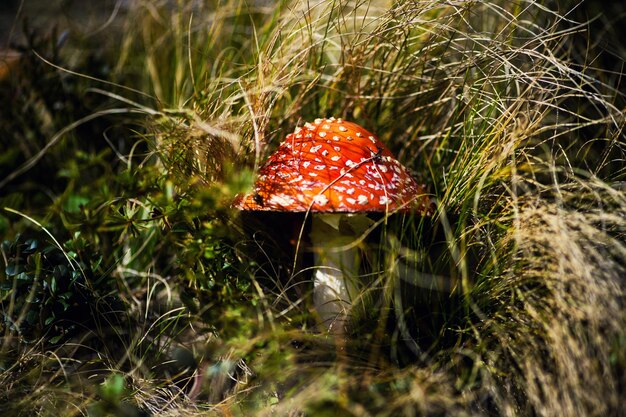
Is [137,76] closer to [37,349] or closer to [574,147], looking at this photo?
[37,349]

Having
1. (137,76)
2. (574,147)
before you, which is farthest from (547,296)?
(137,76)

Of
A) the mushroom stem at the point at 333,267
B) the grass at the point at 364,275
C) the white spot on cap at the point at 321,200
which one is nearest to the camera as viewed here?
the grass at the point at 364,275

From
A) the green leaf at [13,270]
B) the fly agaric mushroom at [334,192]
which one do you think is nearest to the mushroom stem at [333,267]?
the fly agaric mushroom at [334,192]

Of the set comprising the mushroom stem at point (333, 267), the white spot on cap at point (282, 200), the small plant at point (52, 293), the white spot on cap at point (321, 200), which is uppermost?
the white spot on cap at point (321, 200)

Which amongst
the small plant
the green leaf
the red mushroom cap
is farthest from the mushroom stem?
the green leaf

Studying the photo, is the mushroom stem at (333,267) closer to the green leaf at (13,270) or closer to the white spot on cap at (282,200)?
the white spot on cap at (282,200)

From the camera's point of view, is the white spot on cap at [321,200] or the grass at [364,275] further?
the white spot on cap at [321,200]
